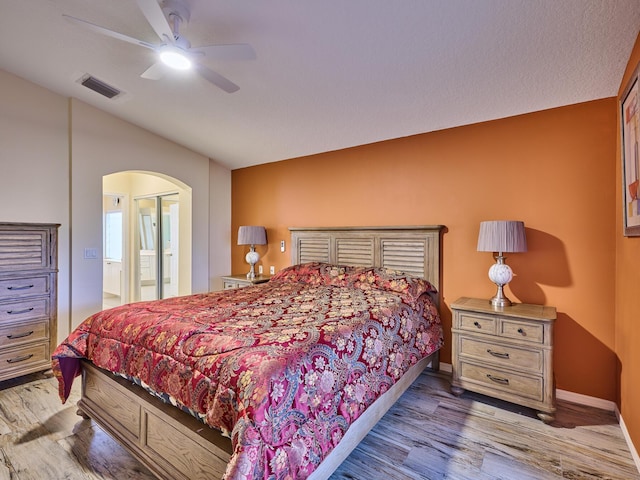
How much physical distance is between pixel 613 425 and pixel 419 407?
1.31 metres

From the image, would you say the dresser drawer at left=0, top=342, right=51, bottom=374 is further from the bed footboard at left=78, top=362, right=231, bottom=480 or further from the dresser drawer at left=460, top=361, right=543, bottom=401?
the dresser drawer at left=460, top=361, right=543, bottom=401

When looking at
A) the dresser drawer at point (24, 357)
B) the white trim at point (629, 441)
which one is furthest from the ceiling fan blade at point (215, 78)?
the white trim at point (629, 441)

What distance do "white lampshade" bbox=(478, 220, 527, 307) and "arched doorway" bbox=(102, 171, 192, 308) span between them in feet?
12.6

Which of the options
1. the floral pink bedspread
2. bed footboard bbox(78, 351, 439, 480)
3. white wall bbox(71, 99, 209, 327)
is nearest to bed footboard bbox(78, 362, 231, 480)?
bed footboard bbox(78, 351, 439, 480)

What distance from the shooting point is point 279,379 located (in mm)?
1393

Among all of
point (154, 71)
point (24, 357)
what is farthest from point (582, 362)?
point (24, 357)

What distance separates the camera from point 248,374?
4.57ft

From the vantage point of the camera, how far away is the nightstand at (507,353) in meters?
2.34

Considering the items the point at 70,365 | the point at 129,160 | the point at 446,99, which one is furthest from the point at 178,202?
the point at 446,99

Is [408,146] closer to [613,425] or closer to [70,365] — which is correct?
[613,425]

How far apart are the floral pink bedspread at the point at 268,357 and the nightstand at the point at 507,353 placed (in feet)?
1.04

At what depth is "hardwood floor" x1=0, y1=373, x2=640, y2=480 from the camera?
1.86 meters

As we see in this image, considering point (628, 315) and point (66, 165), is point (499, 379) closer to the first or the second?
point (628, 315)

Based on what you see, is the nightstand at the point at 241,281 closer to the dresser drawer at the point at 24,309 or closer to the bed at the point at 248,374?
the bed at the point at 248,374
